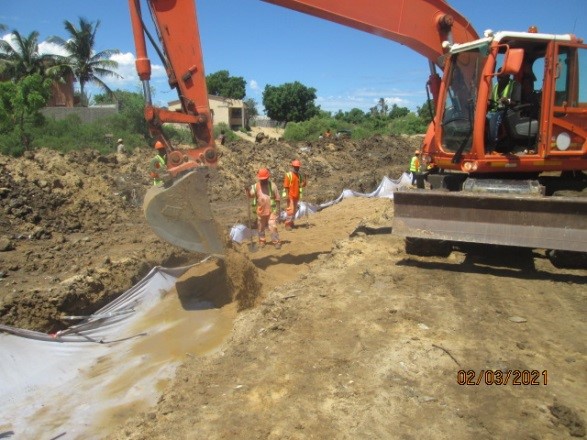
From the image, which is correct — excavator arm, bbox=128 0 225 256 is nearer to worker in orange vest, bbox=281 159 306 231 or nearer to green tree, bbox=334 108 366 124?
worker in orange vest, bbox=281 159 306 231

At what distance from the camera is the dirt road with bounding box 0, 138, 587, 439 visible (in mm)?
3236

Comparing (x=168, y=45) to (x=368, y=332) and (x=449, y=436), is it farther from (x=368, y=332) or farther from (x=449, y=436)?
(x=449, y=436)

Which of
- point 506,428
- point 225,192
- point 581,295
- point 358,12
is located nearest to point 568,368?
point 506,428

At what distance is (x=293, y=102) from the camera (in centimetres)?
5769

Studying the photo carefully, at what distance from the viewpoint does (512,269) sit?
620cm

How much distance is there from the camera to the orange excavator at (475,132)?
548 cm

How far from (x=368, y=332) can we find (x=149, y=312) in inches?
147

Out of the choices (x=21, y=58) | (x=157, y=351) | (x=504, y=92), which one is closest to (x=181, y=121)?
(x=157, y=351)

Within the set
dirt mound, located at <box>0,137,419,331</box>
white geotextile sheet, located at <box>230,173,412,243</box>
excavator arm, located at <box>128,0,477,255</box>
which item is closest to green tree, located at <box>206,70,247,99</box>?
dirt mound, located at <box>0,137,419,331</box>
